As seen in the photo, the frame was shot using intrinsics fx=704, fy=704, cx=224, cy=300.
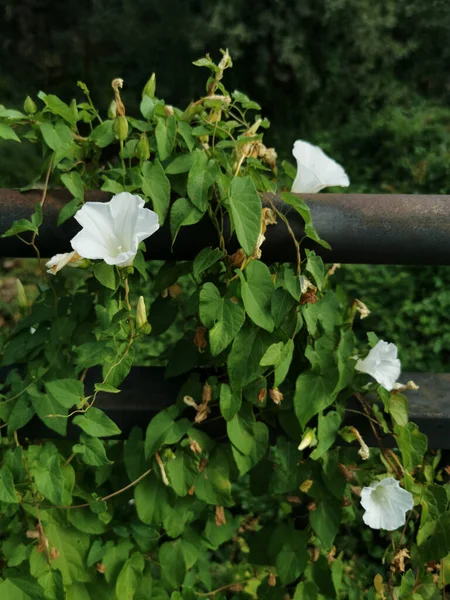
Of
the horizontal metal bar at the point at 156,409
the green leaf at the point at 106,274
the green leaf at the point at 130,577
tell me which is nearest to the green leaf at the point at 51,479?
the horizontal metal bar at the point at 156,409

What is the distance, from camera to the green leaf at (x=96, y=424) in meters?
1.12

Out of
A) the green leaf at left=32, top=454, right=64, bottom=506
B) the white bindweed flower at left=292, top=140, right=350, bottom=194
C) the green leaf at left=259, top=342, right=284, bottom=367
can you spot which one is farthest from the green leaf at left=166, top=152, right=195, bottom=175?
the green leaf at left=32, top=454, right=64, bottom=506

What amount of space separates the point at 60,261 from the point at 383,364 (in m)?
0.57

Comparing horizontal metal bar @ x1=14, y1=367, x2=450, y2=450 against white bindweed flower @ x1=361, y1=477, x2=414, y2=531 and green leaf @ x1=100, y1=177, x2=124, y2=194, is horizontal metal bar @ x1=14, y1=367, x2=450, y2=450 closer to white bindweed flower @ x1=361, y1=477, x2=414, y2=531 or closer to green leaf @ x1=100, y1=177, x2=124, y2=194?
white bindweed flower @ x1=361, y1=477, x2=414, y2=531

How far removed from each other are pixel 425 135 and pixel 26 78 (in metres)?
4.29

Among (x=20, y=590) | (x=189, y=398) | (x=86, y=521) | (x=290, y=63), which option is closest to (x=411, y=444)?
(x=189, y=398)

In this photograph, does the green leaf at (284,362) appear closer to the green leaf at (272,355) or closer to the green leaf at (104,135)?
the green leaf at (272,355)

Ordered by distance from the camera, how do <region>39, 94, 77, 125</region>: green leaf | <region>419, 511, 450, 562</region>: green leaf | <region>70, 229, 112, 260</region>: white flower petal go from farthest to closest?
<region>419, 511, 450, 562</region>: green leaf
<region>39, 94, 77, 125</region>: green leaf
<region>70, 229, 112, 260</region>: white flower petal

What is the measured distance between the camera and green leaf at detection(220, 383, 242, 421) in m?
1.19

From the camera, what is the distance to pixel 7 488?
1178 millimetres

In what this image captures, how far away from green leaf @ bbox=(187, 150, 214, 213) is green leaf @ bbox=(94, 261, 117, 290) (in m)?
0.17

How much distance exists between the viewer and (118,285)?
1.12 metres

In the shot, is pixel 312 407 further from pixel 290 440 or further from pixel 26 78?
pixel 26 78

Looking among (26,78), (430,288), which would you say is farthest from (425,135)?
(26,78)
